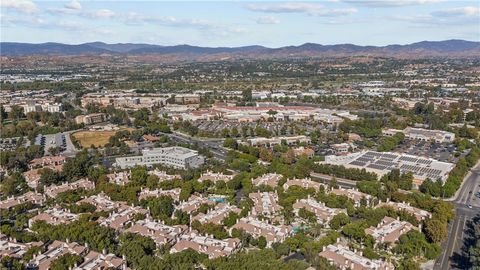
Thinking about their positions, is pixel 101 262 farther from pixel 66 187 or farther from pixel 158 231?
pixel 66 187

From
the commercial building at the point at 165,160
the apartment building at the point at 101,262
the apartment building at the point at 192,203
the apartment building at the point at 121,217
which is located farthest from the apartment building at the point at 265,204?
the commercial building at the point at 165,160

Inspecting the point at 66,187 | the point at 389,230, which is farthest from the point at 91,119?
the point at 389,230

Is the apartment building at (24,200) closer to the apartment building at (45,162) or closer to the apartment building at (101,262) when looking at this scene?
the apartment building at (45,162)

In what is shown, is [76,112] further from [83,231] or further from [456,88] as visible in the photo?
[456,88]

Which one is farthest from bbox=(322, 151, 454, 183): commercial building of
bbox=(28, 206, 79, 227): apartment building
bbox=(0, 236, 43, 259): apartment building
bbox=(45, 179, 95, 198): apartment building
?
bbox=(0, 236, 43, 259): apartment building

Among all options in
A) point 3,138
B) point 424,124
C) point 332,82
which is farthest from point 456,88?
point 3,138

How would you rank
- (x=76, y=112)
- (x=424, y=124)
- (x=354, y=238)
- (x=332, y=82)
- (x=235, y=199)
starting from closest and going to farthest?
(x=354, y=238) < (x=235, y=199) < (x=424, y=124) < (x=76, y=112) < (x=332, y=82)
